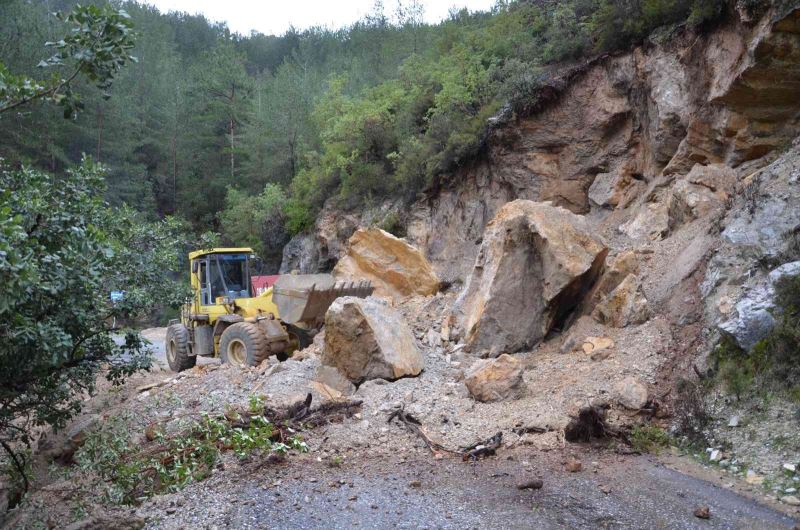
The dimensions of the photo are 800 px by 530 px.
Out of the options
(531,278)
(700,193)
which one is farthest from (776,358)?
(700,193)

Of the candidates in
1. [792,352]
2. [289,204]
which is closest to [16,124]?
[289,204]

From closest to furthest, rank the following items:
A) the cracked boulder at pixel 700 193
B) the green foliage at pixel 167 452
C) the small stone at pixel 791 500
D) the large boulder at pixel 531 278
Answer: the small stone at pixel 791 500 → the green foliage at pixel 167 452 → the large boulder at pixel 531 278 → the cracked boulder at pixel 700 193

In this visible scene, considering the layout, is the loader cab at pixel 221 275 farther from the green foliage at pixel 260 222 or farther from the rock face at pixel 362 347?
the green foliage at pixel 260 222

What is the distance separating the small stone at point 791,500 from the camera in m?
4.90

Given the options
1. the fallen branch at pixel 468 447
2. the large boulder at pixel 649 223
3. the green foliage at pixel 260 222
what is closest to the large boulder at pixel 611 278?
the large boulder at pixel 649 223

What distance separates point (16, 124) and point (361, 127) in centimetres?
1309

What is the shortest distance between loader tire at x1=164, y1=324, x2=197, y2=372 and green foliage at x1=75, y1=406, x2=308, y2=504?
21.1 feet

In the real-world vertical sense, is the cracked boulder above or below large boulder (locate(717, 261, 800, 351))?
above

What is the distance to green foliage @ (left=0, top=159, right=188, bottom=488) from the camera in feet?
14.1

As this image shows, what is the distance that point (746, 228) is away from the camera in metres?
8.31

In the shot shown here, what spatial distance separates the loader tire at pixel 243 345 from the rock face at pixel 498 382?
4.73m

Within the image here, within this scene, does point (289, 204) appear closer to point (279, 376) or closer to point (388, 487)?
point (279, 376)

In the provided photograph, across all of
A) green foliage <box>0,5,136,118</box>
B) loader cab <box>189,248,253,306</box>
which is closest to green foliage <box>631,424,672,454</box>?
green foliage <box>0,5,136,118</box>

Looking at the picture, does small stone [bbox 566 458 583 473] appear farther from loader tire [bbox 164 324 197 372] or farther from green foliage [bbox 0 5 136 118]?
loader tire [bbox 164 324 197 372]
